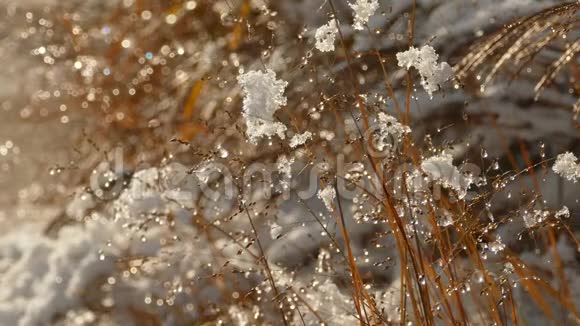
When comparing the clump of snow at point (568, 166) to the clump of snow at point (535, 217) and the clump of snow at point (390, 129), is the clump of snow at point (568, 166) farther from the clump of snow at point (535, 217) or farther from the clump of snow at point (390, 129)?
the clump of snow at point (390, 129)

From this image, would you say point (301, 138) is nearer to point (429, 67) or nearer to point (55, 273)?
point (429, 67)

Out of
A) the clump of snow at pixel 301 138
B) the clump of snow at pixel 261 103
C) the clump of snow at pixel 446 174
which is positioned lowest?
the clump of snow at pixel 446 174

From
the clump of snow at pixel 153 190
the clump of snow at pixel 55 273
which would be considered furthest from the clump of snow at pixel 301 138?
the clump of snow at pixel 55 273

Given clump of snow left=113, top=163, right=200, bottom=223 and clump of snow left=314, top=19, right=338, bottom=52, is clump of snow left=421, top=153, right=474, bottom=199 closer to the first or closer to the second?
A: clump of snow left=314, top=19, right=338, bottom=52

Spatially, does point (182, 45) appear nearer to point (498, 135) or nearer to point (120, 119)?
point (120, 119)

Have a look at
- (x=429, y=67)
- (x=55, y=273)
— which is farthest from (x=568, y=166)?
(x=55, y=273)

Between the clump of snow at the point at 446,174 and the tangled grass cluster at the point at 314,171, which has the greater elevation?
the tangled grass cluster at the point at 314,171

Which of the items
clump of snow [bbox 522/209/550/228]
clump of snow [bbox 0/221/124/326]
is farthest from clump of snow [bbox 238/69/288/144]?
clump of snow [bbox 0/221/124/326]

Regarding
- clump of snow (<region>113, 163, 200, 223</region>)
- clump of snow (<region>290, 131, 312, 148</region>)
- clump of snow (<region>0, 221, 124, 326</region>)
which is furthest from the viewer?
clump of snow (<region>0, 221, 124, 326</region>)
